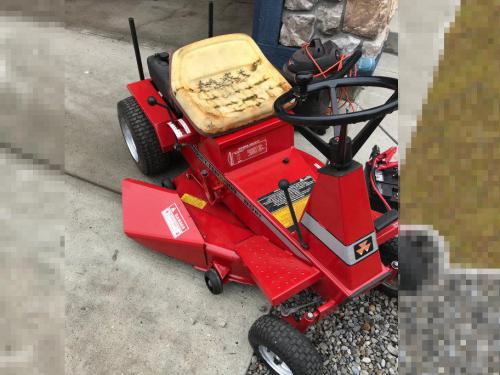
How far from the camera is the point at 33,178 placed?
63cm

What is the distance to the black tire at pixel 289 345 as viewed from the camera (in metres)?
1.73

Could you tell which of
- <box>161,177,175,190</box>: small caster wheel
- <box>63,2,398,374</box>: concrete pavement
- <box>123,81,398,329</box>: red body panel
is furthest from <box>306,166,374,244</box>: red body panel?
<box>161,177,175,190</box>: small caster wheel

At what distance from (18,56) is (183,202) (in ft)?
6.39

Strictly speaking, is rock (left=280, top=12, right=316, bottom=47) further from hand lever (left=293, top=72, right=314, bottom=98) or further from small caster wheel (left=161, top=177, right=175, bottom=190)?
hand lever (left=293, top=72, right=314, bottom=98)

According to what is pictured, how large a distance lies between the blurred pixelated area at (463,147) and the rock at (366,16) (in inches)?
136

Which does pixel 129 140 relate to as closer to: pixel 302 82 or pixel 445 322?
pixel 302 82

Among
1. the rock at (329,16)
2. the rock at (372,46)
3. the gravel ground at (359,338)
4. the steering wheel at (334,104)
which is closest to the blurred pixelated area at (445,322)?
the steering wheel at (334,104)

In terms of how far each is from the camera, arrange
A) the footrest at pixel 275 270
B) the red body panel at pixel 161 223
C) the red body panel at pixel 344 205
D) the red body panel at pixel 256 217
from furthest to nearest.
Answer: the red body panel at pixel 161 223 < the footrest at pixel 275 270 < the red body panel at pixel 256 217 < the red body panel at pixel 344 205

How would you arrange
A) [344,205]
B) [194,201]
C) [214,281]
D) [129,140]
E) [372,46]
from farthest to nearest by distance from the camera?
[372,46]
[129,140]
[194,201]
[214,281]
[344,205]

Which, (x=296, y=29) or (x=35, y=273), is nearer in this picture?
(x=35, y=273)

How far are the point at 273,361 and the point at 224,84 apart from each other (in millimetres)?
1552

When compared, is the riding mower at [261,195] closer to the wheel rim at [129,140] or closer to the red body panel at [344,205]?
the red body panel at [344,205]

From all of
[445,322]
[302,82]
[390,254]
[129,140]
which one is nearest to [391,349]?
[390,254]

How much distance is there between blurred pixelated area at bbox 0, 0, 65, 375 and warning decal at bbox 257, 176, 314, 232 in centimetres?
152
